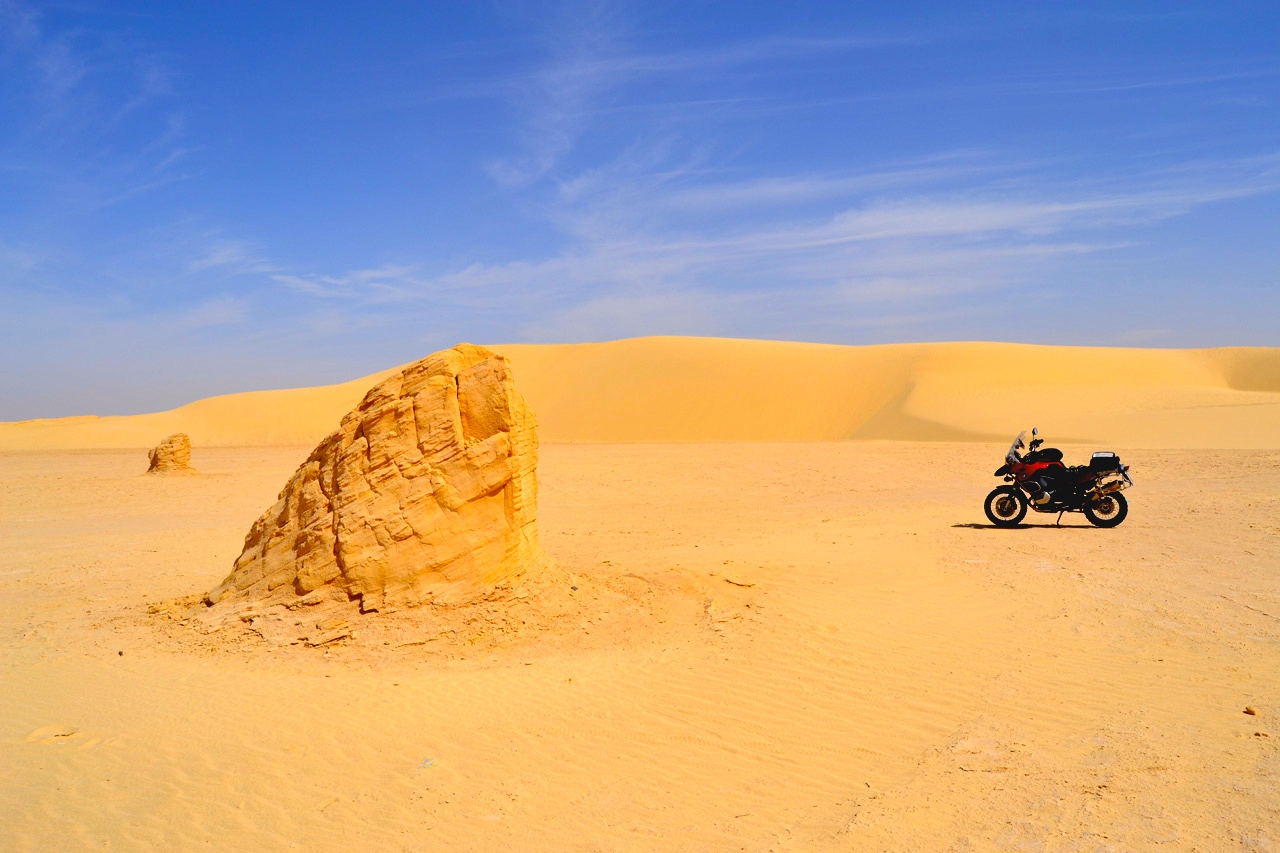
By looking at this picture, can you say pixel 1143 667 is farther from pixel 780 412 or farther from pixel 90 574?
pixel 780 412

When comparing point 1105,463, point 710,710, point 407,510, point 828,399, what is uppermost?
point 828,399

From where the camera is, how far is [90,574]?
36.8ft

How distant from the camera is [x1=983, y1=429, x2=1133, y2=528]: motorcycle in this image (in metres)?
12.9

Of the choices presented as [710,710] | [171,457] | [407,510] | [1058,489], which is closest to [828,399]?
[171,457]

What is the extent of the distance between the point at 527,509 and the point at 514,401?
1.08 meters

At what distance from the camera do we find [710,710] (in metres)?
5.92

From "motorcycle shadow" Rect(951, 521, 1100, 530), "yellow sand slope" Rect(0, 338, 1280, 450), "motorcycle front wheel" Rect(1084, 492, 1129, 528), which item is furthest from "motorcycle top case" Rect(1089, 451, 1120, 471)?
"yellow sand slope" Rect(0, 338, 1280, 450)

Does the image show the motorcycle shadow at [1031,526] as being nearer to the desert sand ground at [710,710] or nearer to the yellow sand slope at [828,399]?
the desert sand ground at [710,710]

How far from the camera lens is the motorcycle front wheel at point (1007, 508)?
13.3m

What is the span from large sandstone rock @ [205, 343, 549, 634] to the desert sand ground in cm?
57

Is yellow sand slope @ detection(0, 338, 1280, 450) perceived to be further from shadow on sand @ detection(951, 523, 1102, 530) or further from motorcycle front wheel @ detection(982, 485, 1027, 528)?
motorcycle front wheel @ detection(982, 485, 1027, 528)

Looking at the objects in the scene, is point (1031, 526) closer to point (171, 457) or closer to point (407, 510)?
point (407, 510)

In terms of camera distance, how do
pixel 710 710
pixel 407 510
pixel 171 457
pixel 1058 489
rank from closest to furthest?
1. pixel 710 710
2. pixel 407 510
3. pixel 1058 489
4. pixel 171 457

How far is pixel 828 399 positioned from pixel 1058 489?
3690 cm
